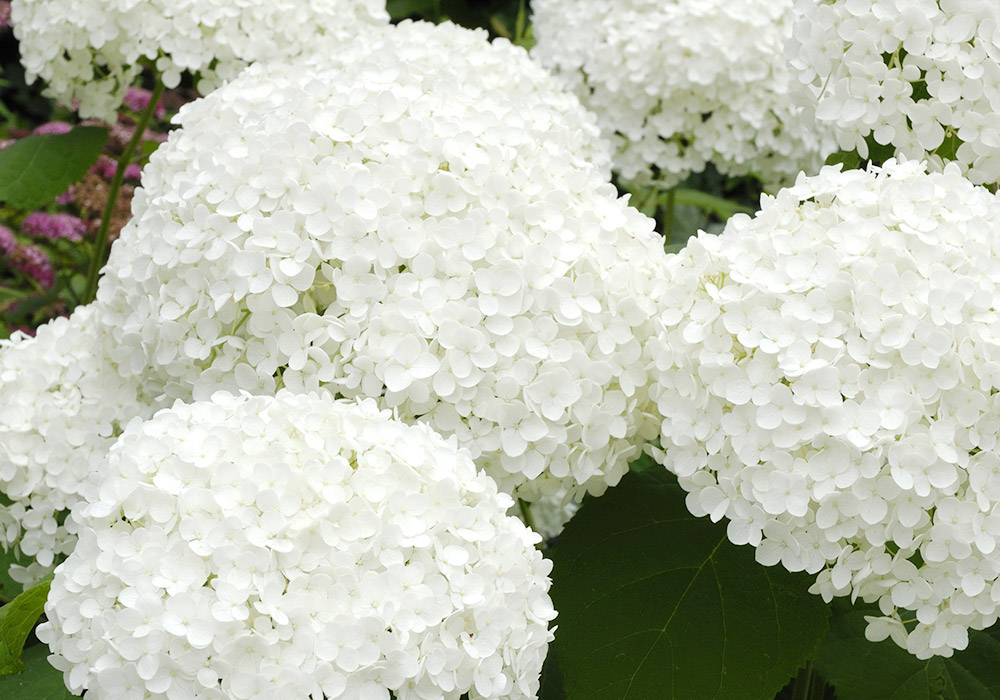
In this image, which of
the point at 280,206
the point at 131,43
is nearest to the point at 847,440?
the point at 280,206

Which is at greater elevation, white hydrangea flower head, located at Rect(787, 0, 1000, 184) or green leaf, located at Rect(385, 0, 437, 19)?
white hydrangea flower head, located at Rect(787, 0, 1000, 184)

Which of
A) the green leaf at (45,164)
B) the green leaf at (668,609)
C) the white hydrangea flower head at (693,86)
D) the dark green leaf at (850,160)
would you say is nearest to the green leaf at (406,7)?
the white hydrangea flower head at (693,86)

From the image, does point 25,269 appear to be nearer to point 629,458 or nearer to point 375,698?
point 629,458

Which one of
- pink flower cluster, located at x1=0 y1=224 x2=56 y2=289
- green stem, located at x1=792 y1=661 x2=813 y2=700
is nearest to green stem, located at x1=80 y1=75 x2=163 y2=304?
pink flower cluster, located at x1=0 y1=224 x2=56 y2=289

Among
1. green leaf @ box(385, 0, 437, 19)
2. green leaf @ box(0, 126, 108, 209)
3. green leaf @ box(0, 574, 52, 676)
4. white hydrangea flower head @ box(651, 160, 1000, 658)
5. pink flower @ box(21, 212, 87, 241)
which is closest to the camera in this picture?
white hydrangea flower head @ box(651, 160, 1000, 658)

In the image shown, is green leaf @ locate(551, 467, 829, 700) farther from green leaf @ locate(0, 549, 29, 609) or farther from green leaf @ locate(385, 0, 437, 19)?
green leaf @ locate(385, 0, 437, 19)

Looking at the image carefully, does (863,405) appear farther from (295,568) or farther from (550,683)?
(550,683)

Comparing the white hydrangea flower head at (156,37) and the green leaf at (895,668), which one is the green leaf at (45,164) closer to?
the white hydrangea flower head at (156,37)

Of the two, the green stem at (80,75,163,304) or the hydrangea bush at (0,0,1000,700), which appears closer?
the hydrangea bush at (0,0,1000,700)
